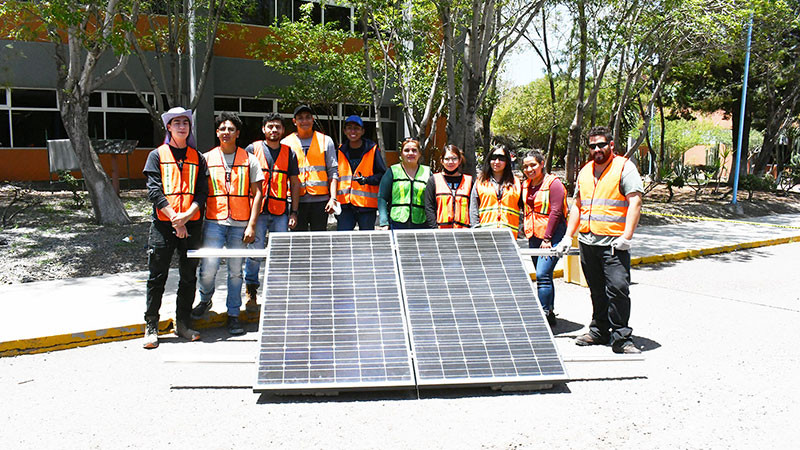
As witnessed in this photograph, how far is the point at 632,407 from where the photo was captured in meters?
4.92

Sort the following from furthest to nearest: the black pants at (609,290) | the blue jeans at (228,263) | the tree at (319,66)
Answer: the tree at (319,66) → the blue jeans at (228,263) → the black pants at (609,290)

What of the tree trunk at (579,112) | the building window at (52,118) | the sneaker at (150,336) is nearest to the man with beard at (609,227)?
the sneaker at (150,336)

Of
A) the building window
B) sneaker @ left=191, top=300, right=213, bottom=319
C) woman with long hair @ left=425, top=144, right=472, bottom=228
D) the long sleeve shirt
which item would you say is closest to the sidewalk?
sneaker @ left=191, top=300, right=213, bottom=319

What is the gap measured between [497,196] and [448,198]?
0.54 m

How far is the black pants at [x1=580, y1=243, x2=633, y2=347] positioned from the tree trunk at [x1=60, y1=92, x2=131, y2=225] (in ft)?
32.4

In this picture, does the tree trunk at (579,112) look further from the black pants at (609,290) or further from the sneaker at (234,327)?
the sneaker at (234,327)

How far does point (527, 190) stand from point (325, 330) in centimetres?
304

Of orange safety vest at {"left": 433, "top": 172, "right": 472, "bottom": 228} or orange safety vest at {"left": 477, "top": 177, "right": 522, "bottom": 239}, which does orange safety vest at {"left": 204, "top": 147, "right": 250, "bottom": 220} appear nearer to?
orange safety vest at {"left": 433, "top": 172, "right": 472, "bottom": 228}

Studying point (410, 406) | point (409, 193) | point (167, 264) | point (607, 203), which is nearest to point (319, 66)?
point (409, 193)

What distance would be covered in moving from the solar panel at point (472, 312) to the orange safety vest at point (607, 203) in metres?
0.85

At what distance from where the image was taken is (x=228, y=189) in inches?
265

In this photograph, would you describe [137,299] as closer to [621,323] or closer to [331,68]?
[621,323]

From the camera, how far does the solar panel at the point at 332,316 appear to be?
4918mm

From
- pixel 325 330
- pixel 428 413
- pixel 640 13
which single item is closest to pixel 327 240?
pixel 325 330
